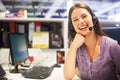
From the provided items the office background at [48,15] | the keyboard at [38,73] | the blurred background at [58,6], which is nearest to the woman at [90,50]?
the keyboard at [38,73]

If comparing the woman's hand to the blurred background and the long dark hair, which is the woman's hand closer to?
the long dark hair

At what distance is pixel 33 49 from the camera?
8.87ft

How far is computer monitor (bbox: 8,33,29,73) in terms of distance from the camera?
2.09m

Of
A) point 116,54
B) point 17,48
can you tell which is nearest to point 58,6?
point 17,48

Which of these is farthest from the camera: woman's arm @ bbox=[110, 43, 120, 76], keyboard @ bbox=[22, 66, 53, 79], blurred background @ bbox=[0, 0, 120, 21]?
blurred background @ bbox=[0, 0, 120, 21]

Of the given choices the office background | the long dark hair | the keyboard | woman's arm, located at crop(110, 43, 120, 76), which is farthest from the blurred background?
woman's arm, located at crop(110, 43, 120, 76)

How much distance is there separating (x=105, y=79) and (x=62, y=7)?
1.79 m

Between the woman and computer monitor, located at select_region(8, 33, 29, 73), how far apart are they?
0.52 m

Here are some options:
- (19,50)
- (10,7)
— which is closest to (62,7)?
(10,7)

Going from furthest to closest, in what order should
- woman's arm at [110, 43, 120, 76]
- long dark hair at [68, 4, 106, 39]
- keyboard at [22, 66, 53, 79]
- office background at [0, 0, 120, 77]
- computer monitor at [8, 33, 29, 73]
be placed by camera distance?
office background at [0, 0, 120, 77], computer monitor at [8, 33, 29, 73], keyboard at [22, 66, 53, 79], long dark hair at [68, 4, 106, 39], woman's arm at [110, 43, 120, 76]

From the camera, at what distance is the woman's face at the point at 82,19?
70.4 inches

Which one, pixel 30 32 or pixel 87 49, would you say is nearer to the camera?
pixel 87 49

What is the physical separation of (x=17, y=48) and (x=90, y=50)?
726mm

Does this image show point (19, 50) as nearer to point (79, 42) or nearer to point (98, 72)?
point (79, 42)
